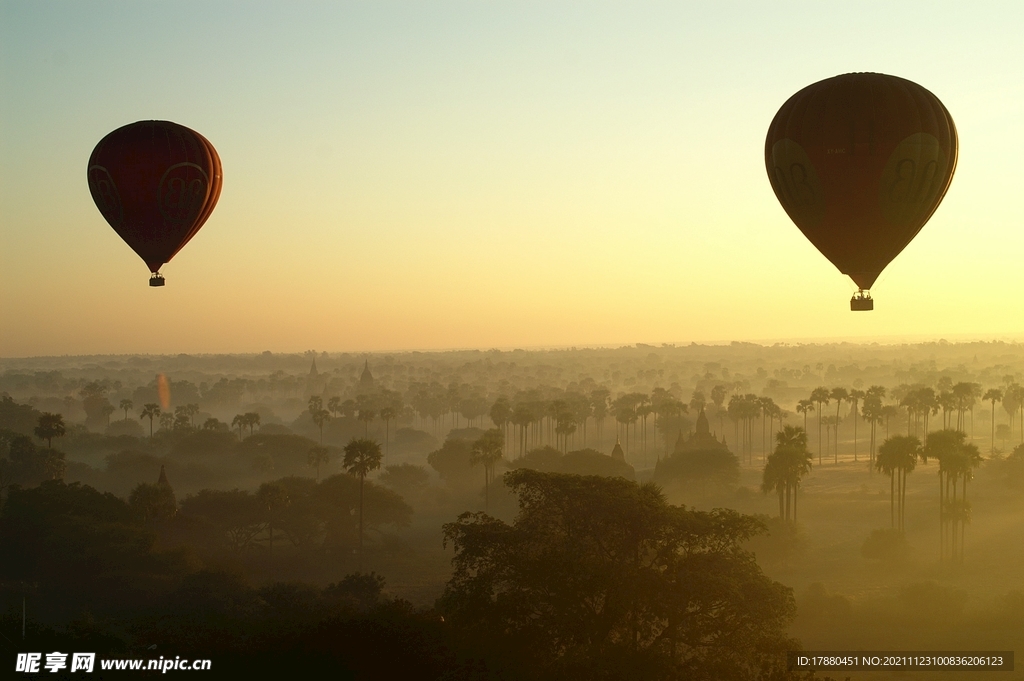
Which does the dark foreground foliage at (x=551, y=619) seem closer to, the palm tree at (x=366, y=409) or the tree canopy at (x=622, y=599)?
the tree canopy at (x=622, y=599)

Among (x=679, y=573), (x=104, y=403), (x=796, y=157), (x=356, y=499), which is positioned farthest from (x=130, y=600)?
(x=104, y=403)

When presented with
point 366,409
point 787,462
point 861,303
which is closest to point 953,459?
point 787,462

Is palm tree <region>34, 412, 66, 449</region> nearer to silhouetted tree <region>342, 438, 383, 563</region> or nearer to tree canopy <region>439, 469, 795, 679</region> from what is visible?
silhouetted tree <region>342, 438, 383, 563</region>

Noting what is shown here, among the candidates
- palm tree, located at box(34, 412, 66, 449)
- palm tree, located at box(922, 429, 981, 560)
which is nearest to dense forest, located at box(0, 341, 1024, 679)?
palm tree, located at box(922, 429, 981, 560)

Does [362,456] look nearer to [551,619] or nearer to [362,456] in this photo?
[362,456]

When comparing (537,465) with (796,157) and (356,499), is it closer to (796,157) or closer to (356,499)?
(356,499)

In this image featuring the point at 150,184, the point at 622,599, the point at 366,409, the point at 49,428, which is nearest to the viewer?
the point at 622,599

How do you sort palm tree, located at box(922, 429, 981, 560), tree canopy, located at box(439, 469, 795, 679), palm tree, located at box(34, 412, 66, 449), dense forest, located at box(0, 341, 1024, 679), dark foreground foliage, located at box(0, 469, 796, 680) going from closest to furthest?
dark foreground foliage, located at box(0, 469, 796, 680), tree canopy, located at box(439, 469, 795, 679), dense forest, located at box(0, 341, 1024, 679), palm tree, located at box(922, 429, 981, 560), palm tree, located at box(34, 412, 66, 449)
